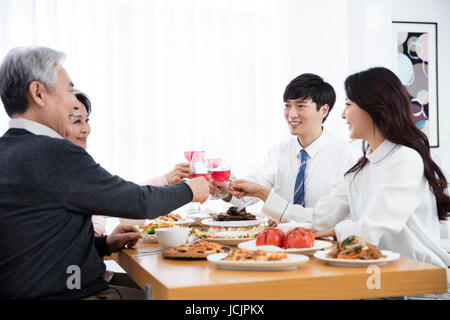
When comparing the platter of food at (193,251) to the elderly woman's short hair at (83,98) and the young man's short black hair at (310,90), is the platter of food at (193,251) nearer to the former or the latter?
the elderly woman's short hair at (83,98)

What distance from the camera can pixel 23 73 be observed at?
5.24ft

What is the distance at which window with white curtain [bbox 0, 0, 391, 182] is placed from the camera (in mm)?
4422

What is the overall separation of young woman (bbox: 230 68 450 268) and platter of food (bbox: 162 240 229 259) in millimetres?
529

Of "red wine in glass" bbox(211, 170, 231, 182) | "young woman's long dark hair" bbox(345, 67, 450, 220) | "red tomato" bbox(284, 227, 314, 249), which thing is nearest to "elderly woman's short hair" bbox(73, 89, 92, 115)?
"red wine in glass" bbox(211, 170, 231, 182)

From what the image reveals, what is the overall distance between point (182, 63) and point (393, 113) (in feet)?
9.41

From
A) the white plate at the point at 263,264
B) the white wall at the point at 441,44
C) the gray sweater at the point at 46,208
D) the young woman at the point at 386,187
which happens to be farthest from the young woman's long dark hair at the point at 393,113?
the white wall at the point at 441,44

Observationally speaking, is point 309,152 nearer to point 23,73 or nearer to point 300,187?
point 300,187

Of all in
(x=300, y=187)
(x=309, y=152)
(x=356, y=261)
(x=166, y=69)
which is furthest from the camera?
(x=166, y=69)

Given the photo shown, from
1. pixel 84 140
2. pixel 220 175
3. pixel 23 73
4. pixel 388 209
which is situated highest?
pixel 23 73

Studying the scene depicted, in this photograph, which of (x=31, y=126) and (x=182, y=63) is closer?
(x=31, y=126)

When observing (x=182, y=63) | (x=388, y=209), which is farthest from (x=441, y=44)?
(x=388, y=209)

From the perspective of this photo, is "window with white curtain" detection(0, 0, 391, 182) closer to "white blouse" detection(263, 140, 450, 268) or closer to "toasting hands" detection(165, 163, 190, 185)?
"toasting hands" detection(165, 163, 190, 185)

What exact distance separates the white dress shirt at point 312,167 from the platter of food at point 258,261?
174cm

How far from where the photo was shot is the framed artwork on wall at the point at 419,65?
5211 millimetres
